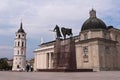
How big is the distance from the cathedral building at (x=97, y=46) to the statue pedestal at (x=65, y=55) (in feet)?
66.2

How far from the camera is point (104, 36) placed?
199ft

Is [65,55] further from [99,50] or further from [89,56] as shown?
[89,56]

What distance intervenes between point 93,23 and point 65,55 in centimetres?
2867

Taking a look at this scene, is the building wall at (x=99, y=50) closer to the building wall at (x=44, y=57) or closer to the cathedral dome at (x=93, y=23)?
the cathedral dome at (x=93, y=23)

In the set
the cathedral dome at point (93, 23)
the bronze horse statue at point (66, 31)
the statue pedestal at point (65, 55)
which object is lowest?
the statue pedestal at point (65, 55)

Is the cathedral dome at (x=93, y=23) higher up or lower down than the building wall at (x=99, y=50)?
higher up

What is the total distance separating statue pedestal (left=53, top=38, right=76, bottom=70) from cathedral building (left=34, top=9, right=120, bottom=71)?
66.2ft

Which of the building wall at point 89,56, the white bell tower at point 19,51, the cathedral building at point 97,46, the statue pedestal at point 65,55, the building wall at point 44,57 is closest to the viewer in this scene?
the statue pedestal at point 65,55

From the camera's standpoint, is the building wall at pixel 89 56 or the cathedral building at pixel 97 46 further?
the cathedral building at pixel 97 46

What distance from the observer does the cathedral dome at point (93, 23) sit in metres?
60.5

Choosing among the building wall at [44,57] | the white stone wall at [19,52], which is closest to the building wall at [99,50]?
the building wall at [44,57]

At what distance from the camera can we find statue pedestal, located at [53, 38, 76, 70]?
3359 centimetres

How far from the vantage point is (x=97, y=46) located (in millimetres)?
56531

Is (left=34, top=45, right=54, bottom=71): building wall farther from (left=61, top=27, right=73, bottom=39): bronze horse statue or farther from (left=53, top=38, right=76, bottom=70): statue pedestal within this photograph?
(left=61, top=27, right=73, bottom=39): bronze horse statue
